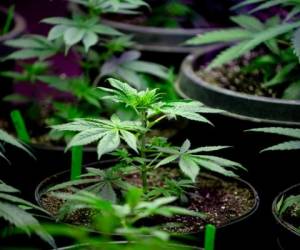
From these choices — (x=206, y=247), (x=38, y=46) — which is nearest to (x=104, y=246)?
(x=206, y=247)

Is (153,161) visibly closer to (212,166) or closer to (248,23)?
(212,166)

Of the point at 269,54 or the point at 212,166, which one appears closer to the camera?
the point at 212,166

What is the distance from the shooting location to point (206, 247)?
1013mm

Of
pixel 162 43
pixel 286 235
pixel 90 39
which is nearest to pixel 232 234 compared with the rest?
pixel 286 235

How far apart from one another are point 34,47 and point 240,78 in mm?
473

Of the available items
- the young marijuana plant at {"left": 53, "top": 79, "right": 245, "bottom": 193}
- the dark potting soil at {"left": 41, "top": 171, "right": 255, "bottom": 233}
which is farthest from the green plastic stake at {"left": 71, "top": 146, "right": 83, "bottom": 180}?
the young marijuana plant at {"left": 53, "top": 79, "right": 245, "bottom": 193}

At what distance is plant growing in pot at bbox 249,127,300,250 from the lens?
1092 mm

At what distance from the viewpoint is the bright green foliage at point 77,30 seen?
4.90 feet

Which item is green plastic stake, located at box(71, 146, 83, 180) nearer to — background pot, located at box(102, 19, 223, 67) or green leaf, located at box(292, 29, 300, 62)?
green leaf, located at box(292, 29, 300, 62)

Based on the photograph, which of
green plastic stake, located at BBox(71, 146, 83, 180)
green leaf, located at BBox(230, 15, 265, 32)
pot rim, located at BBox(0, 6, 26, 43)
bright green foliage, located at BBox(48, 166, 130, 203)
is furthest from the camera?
pot rim, located at BBox(0, 6, 26, 43)

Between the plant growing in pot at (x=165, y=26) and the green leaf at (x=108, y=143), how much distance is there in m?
0.75

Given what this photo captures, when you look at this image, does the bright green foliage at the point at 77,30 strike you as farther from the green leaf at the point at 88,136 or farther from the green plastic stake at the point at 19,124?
the green leaf at the point at 88,136

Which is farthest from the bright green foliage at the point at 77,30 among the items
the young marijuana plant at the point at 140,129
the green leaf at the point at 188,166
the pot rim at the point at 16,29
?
the green leaf at the point at 188,166

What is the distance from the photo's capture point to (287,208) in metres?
1.24
